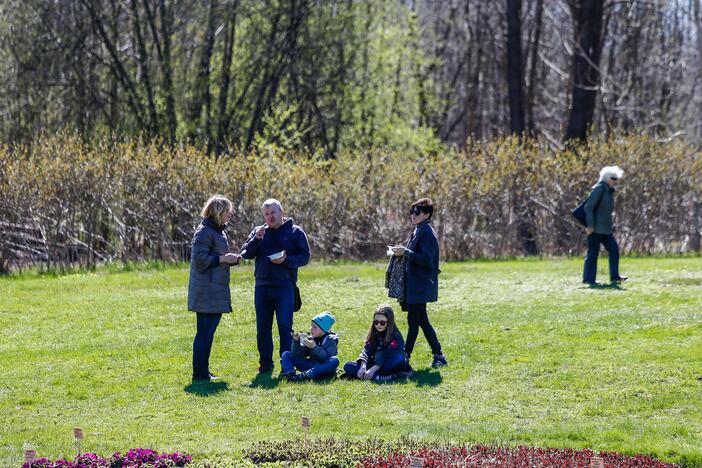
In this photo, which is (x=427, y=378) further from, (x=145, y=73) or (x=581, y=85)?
(x=145, y=73)

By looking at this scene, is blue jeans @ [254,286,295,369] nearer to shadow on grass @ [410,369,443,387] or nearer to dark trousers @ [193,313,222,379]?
dark trousers @ [193,313,222,379]

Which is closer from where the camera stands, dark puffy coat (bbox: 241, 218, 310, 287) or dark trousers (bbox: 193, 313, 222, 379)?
dark trousers (bbox: 193, 313, 222, 379)

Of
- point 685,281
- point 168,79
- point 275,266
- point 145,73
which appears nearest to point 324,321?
point 275,266

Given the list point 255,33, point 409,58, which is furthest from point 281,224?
point 409,58

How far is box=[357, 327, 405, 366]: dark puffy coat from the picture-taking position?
11469 millimetres

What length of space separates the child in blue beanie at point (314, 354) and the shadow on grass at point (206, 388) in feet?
2.17

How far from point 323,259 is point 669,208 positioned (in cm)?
857

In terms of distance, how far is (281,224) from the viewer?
1180 centimetres

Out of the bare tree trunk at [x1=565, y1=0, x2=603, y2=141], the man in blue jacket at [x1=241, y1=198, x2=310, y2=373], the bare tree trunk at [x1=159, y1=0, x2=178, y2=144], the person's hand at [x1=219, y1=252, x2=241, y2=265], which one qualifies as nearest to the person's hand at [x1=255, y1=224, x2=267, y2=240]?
the man in blue jacket at [x1=241, y1=198, x2=310, y2=373]

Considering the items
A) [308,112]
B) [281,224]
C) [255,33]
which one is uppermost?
[255,33]

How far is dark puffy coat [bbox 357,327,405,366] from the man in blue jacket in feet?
3.04

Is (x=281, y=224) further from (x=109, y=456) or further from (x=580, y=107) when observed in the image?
(x=580, y=107)

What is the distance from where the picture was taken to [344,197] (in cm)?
2428

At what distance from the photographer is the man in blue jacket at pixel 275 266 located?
38.4 feet
